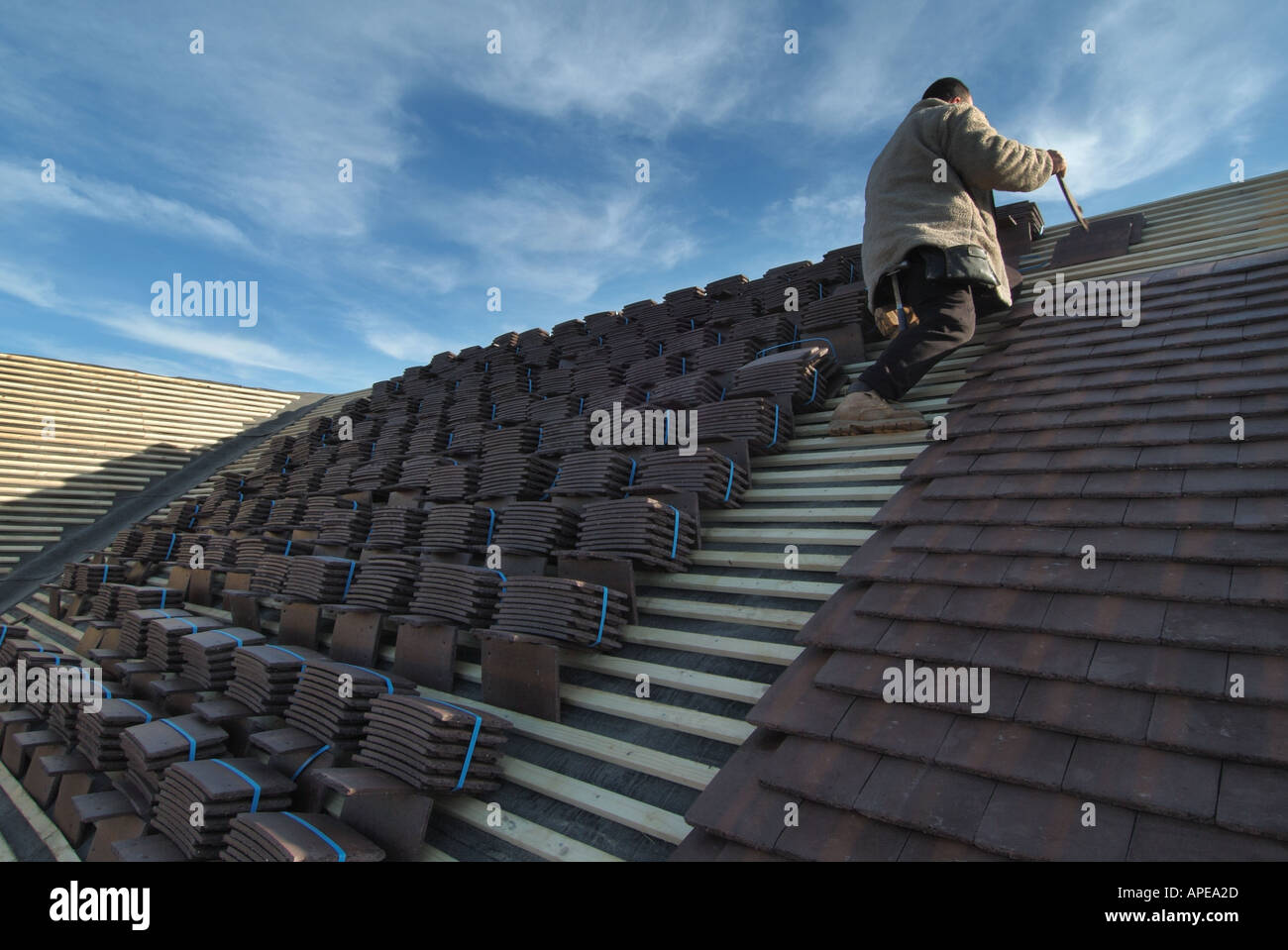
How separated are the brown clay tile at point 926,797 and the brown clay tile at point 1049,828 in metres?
0.04

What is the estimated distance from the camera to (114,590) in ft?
25.1

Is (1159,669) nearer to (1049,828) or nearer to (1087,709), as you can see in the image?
(1087,709)

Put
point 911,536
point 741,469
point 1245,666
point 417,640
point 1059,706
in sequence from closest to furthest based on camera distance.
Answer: point 1245,666 < point 1059,706 < point 911,536 < point 417,640 < point 741,469

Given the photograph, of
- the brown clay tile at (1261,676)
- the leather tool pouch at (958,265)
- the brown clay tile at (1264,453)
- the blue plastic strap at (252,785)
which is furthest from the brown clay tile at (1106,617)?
the blue plastic strap at (252,785)

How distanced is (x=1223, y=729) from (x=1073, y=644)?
48cm

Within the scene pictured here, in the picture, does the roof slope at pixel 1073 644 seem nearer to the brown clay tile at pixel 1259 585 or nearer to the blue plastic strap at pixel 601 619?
the brown clay tile at pixel 1259 585

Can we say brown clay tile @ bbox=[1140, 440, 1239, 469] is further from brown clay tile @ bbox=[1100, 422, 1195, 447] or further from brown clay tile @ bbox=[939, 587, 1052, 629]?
brown clay tile @ bbox=[939, 587, 1052, 629]

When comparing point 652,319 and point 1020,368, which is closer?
point 1020,368

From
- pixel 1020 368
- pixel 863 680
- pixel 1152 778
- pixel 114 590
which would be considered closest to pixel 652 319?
pixel 1020 368

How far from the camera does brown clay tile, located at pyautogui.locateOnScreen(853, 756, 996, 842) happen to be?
1.89 meters

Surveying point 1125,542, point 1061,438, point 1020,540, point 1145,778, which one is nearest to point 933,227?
point 1061,438
